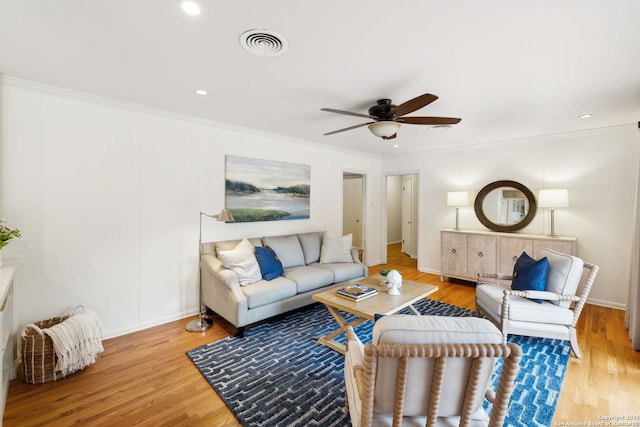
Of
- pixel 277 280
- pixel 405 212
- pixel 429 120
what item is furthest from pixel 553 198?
Result: pixel 405 212

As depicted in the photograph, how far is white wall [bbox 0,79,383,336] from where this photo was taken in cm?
251

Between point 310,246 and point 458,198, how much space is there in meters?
2.68

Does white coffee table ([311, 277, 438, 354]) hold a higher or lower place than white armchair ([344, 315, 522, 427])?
lower

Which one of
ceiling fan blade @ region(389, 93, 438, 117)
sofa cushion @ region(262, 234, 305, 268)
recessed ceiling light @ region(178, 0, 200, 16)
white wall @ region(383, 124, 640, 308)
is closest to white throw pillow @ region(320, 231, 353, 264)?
sofa cushion @ region(262, 234, 305, 268)

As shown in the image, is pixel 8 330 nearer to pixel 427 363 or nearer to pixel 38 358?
pixel 38 358

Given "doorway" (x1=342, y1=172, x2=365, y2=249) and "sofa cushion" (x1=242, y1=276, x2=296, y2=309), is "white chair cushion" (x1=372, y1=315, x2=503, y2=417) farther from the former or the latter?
"doorway" (x1=342, y1=172, x2=365, y2=249)

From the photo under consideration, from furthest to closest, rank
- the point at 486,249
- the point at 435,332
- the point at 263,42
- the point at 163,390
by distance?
the point at 486,249
the point at 163,390
the point at 263,42
the point at 435,332

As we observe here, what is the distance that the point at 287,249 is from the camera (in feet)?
13.2

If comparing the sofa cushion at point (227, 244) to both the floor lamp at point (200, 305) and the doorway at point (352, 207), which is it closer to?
the floor lamp at point (200, 305)

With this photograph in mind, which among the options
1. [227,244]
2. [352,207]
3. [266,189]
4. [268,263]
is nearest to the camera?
[268,263]

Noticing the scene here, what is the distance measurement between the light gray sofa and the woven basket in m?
1.36

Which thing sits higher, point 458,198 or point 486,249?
point 458,198

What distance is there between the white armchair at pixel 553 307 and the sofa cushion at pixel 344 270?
70.6 inches

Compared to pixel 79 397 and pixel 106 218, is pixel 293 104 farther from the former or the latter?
pixel 79 397
